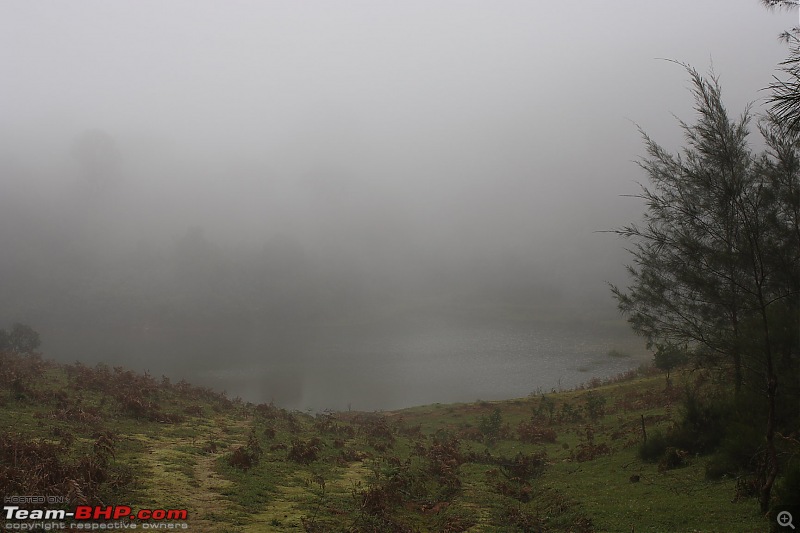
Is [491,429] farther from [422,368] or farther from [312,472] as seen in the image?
[422,368]

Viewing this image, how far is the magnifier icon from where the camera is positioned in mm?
7168

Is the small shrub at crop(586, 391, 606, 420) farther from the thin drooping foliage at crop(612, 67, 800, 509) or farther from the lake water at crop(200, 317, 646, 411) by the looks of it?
the lake water at crop(200, 317, 646, 411)

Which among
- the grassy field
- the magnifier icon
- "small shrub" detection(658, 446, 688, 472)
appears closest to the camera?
the magnifier icon

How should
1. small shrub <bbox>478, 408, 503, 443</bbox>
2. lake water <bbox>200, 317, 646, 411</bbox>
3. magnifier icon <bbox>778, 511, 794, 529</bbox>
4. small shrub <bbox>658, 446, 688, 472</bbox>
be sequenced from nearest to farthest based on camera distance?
magnifier icon <bbox>778, 511, 794, 529</bbox>, small shrub <bbox>658, 446, 688, 472</bbox>, small shrub <bbox>478, 408, 503, 443</bbox>, lake water <bbox>200, 317, 646, 411</bbox>

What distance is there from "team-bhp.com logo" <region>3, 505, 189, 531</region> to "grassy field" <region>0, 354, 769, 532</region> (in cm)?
23

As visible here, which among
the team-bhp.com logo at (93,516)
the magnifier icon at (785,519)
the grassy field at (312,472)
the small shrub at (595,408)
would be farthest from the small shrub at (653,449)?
the team-bhp.com logo at (93,516)

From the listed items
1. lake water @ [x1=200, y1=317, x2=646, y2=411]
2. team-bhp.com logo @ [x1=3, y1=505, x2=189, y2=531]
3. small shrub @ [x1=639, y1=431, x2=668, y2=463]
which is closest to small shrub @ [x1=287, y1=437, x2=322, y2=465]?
team-bhp.com logo @ [x1=3, y1=505, x2=189, y2=531]

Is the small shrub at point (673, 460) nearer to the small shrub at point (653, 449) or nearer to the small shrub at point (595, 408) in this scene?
the small shrub at point (653, 449)

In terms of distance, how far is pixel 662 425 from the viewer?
1973cm

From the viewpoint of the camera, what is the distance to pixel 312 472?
14.3m

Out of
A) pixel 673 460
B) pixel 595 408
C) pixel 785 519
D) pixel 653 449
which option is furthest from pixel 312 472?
pixel 595 408

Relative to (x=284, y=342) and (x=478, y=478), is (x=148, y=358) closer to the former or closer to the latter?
(x=284, y=342)

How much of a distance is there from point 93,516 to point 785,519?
11872 millimetres

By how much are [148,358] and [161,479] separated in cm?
10020
